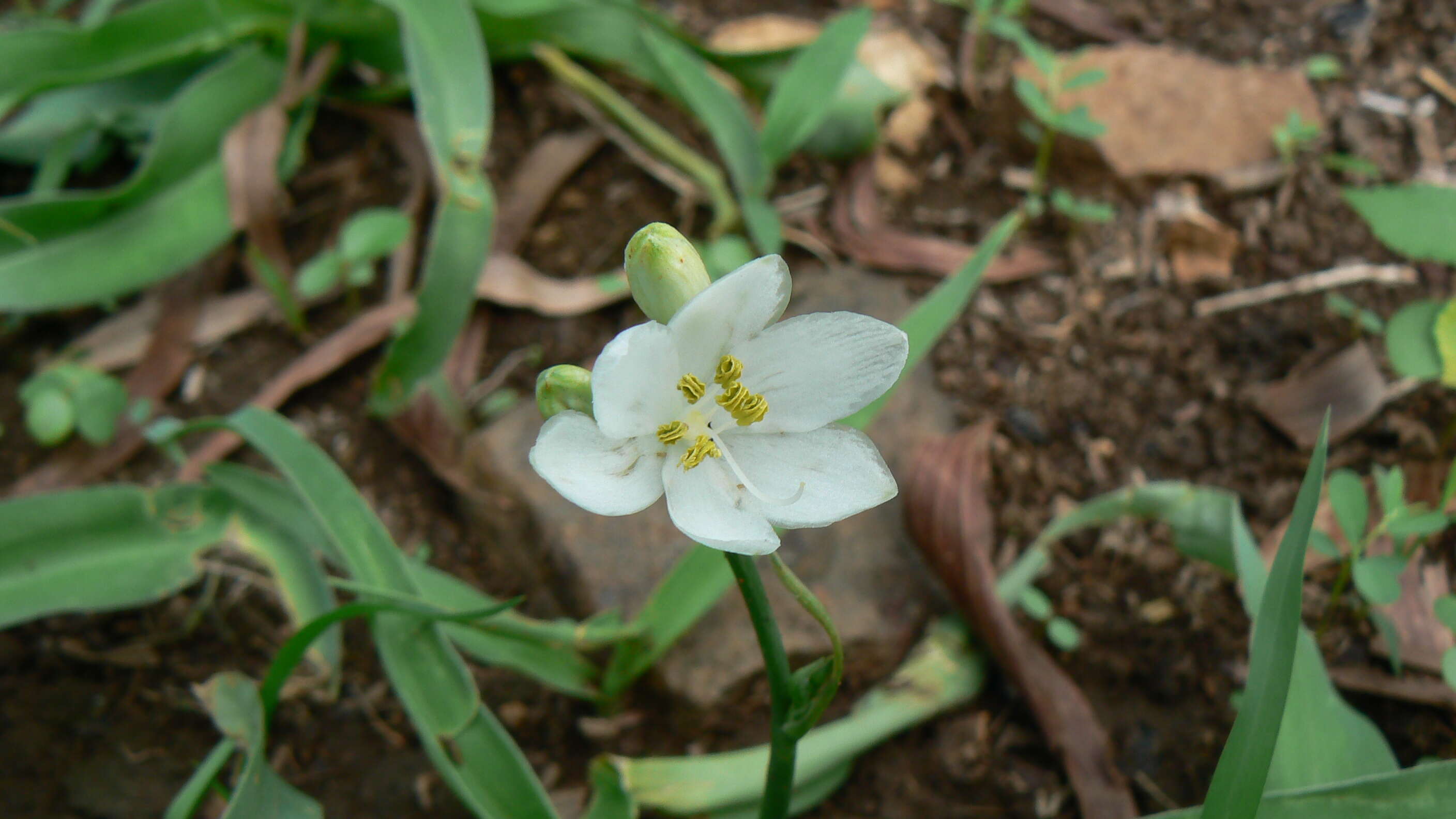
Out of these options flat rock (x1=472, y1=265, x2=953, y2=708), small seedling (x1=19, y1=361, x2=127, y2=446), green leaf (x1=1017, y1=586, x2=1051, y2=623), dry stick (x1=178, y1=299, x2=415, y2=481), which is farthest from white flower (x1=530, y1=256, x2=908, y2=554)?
small seedling (x1=19, y1=361, x2=127, y2=446)

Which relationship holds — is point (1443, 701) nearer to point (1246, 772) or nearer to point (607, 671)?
point (1246, 772)

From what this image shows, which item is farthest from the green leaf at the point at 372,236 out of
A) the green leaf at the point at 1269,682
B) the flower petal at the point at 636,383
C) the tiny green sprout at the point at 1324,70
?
the tiny green sprout at the point at 1324,70

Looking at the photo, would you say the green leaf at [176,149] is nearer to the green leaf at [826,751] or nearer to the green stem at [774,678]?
the green leaf at [826,751]

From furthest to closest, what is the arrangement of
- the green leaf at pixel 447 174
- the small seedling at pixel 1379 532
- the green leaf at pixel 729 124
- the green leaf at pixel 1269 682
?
1. the green leaf at pixel 729 124
2. the green leaf at pixel 447 174
3. the small seedling at pixel 1379 532
4. the green leaf at pixel 1269 682

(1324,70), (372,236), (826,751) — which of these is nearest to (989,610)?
(826,751)

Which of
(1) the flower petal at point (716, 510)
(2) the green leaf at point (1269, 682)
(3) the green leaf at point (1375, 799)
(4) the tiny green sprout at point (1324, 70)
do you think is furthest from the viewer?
(4) the tiny green sprout at point (1324, 70)

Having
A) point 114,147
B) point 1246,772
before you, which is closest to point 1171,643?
point 1246,772
